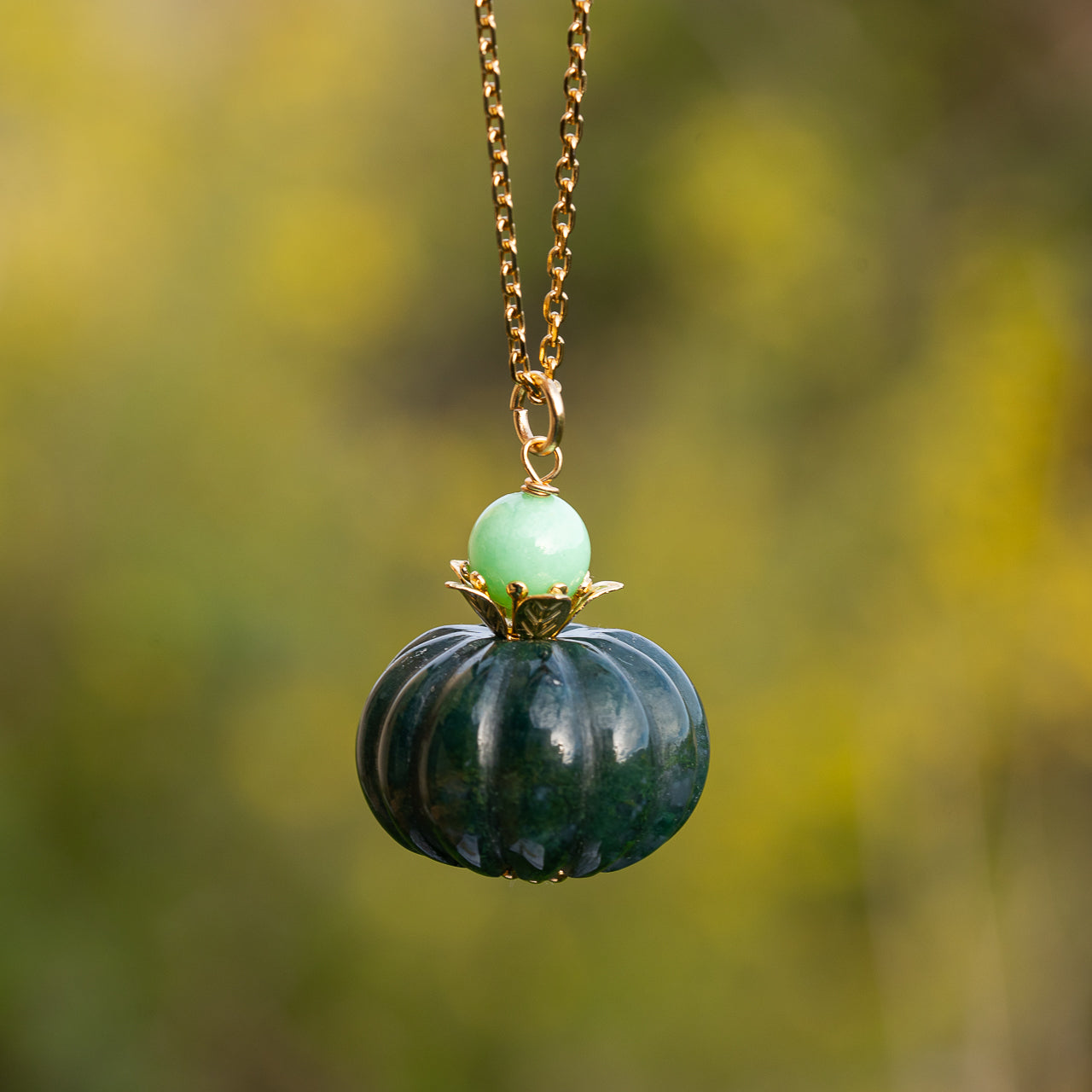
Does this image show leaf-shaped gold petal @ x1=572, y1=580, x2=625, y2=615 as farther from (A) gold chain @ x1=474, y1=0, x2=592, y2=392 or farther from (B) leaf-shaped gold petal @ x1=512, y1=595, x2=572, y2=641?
(A) gold chain @ x1=474, y1=0, x2=592, y2=392

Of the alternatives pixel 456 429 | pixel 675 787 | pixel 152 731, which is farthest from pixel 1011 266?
pixel 152 731

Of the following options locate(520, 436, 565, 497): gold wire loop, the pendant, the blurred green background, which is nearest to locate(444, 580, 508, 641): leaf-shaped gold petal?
the pendant

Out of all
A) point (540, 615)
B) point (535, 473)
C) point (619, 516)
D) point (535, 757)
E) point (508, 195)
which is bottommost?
point (535, 757)

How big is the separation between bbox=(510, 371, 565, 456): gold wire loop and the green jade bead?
0.05 m

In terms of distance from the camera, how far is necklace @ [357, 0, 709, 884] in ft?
3.22

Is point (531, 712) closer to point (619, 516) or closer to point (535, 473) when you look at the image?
point (535, 473)

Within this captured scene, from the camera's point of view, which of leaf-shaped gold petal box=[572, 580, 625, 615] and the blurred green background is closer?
leaf-shaped gold petal box=[572, 580, 625, 615]

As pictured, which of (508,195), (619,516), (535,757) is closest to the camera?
(535,757)

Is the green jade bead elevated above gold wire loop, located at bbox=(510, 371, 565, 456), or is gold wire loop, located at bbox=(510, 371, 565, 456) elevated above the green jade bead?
gold wire loop, located at bbox=(510, 371, 565, 456)

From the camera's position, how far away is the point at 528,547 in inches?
40.9

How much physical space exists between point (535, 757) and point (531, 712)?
0.04m

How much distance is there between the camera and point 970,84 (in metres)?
2.49

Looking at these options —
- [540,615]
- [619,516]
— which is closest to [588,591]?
[540,615]

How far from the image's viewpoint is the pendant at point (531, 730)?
3.21ft
